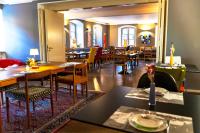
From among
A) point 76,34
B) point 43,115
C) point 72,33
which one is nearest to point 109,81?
point 43,115

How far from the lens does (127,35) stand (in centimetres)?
1446

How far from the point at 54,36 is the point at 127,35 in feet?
32.2

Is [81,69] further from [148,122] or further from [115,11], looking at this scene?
[115,11]

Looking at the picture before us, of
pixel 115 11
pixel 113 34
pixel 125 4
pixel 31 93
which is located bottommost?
pixel 31 93

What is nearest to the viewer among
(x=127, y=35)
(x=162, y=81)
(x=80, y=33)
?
(x=162, y=81)

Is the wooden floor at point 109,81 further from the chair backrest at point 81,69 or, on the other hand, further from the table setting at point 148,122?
the table setting at point 148,122

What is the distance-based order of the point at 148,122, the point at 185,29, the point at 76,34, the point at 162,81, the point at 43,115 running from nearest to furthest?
the point at 148,122, the point at 162,81, the point at 43,115, the point at 185,29, the point at 76,34

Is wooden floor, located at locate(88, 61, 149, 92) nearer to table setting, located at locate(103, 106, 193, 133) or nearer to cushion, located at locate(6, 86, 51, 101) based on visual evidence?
cushion, located at locate(6, 86, 51, 101)

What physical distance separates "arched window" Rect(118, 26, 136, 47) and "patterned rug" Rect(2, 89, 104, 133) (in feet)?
36.3

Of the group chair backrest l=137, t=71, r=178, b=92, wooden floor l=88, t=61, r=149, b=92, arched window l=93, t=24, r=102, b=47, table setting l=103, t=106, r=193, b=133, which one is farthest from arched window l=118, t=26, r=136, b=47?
table setting l=103, t=106, r=193, b=133

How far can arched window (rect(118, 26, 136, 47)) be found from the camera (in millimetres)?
14242

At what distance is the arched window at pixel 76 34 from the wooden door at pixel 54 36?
14.9ft

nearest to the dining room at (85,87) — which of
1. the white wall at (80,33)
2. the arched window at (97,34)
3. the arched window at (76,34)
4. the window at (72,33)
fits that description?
the window at (72,33)

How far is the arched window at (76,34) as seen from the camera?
10.4m
